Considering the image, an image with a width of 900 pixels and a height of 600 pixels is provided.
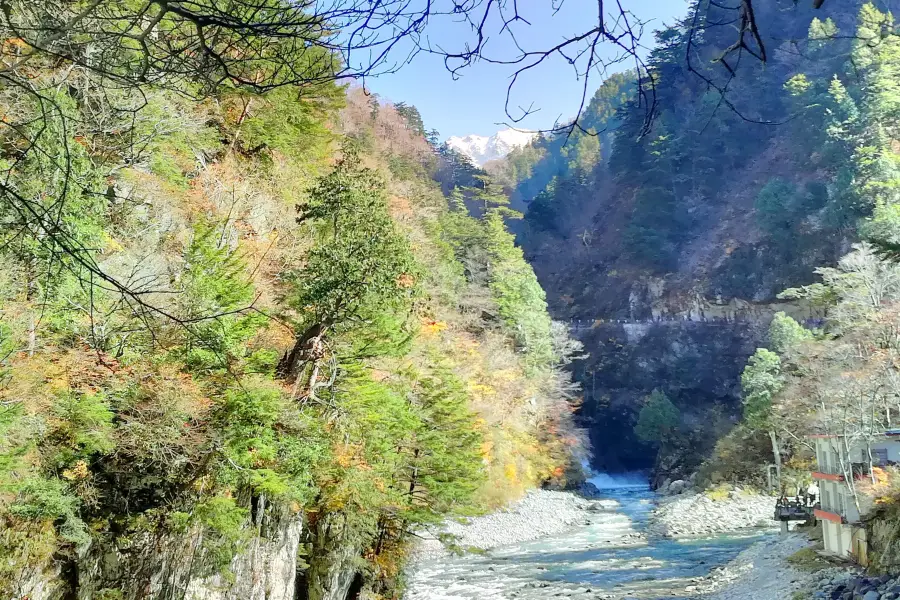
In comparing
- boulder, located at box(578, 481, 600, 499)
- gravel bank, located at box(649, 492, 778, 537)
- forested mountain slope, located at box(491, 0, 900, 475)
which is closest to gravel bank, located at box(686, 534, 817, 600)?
gravel bank, located at box(649, 492, 778, 537)

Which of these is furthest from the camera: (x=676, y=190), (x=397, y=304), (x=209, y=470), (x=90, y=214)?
(x=676, y=190)

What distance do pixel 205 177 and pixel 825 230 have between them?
3980cm

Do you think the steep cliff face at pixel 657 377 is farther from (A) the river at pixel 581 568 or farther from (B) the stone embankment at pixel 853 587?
(B) the stone embankment at pixel 853 587

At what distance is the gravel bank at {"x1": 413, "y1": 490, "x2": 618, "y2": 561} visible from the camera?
23.4 metres

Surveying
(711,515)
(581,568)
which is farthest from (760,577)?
(711,515)

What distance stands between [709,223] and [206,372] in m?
50.9

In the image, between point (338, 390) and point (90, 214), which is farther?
point (338, 390)

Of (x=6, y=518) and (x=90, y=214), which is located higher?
(x=90, y=214)

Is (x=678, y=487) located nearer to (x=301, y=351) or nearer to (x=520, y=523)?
(x=520, y=523)

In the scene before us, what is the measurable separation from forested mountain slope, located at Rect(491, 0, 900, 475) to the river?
1576 centimetres

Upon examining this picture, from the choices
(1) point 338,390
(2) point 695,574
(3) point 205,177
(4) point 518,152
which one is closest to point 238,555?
(1) point 338,390

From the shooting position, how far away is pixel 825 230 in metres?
39.7

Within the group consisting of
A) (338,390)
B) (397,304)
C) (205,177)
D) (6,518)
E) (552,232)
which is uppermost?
(552,232)

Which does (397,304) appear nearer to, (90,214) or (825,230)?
(90,214)
